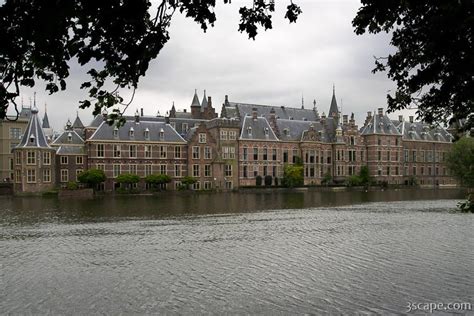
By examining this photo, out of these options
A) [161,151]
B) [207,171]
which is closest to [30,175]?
[161,151]

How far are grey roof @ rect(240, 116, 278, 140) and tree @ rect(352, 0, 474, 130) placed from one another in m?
64.8

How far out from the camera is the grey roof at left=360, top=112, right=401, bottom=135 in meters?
86.4

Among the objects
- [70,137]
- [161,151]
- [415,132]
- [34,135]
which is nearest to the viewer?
[34,135]

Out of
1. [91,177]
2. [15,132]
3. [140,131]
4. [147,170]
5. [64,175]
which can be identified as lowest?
[91,177]

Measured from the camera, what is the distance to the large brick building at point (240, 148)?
64875 millimetres

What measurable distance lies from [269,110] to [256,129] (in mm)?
6985

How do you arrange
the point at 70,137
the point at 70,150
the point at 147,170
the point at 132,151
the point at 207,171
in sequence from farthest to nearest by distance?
the point at 207,171 → the point at 147,170 → the point at 132,151 → the point at 70,137 → the point at 70,150

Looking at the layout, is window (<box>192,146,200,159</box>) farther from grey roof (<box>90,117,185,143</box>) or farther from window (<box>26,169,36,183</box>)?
window (<box>26,169,36,183</box>)

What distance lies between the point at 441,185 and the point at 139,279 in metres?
89.0

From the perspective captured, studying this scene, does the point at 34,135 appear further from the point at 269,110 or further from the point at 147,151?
the point at 269,110

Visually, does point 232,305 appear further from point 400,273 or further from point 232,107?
point 232,107

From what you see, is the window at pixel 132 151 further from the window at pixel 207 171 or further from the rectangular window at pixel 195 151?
the window at pixel 207 171

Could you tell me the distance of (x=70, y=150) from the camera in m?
64.8

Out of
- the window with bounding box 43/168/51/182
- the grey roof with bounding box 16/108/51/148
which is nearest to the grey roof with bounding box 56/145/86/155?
the grey roof with bounding box 16/108/51/148
